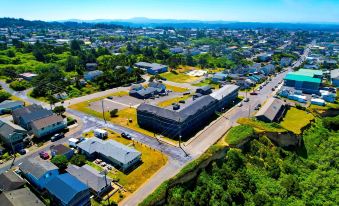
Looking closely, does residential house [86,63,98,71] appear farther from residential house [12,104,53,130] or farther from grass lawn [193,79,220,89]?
residential house [12,104,53,130]

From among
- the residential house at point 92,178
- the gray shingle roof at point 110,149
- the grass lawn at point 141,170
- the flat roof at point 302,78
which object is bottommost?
→ the grass lawn at point 141,170

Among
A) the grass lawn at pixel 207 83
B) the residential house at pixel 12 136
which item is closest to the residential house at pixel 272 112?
the grass lawn at pixel 207 83

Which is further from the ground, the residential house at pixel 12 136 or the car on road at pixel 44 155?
the residential house at pixel 12 136

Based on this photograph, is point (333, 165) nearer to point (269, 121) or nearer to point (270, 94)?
point (269, 121)

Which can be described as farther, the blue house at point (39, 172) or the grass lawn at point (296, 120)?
the grass lawn at point (296, 120)

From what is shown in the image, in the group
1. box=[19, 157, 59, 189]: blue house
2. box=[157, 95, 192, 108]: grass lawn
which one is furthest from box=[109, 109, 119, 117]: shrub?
box=[19, 157, 59, 189]: blue house

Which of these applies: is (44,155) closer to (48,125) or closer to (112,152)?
(48,125)

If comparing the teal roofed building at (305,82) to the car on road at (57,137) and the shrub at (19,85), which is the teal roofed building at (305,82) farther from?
the shrub at (19,85)
